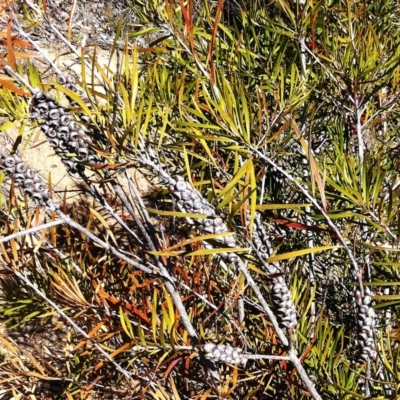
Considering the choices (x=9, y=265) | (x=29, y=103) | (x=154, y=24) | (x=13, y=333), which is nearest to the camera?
(x=29, y=103)

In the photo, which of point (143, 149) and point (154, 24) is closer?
point (143, 149)

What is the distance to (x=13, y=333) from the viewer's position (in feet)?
4.12

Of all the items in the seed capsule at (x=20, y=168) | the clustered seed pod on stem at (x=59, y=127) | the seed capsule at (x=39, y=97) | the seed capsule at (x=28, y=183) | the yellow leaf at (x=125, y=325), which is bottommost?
the yellow leaf at (x=125, y=325)

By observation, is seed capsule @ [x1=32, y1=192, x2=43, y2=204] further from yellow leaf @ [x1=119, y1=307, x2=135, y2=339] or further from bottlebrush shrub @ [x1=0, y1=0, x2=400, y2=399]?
yellow leaf @ [x1=119, y1=307, x2=135, y2=339]

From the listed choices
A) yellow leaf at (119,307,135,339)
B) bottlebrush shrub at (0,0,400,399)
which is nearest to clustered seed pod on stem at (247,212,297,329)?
bottlebrush shrub at (0,0,400,399)

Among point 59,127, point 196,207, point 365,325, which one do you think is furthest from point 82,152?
point 365,325

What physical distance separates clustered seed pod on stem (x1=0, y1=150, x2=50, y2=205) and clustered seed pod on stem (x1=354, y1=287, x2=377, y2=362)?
0.93ft

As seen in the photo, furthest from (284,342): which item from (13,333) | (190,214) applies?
(13,333)

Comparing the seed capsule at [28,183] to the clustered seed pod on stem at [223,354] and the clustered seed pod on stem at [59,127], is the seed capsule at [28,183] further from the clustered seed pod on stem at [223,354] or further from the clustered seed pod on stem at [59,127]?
the clustered seed pod on stem at [223,354]

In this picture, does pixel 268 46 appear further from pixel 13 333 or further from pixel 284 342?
pixel 13 333

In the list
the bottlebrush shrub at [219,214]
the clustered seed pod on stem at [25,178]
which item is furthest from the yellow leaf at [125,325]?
the clustered seed pod on stem at [25,178]

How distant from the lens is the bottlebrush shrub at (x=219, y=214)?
381mm

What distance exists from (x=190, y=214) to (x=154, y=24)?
0.46 m

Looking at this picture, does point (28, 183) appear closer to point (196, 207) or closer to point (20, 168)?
point (20, 168)
